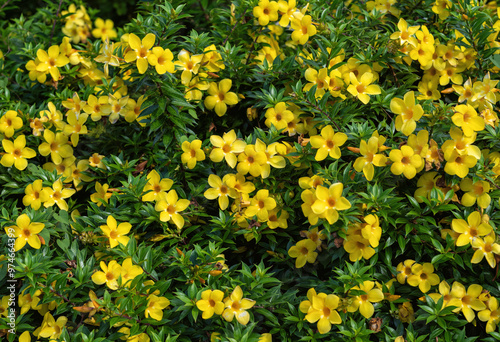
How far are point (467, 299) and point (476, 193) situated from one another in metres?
0.51

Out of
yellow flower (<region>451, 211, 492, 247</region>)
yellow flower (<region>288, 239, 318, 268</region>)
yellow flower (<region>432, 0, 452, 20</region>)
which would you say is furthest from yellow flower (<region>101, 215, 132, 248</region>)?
yellow flower (<region>432, 0, 452, 20</region>)

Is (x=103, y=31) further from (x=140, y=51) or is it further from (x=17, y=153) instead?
(x=140, y=51)

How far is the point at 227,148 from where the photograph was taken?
2.42 metres

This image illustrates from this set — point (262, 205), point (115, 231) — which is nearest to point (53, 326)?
point (115, 231)

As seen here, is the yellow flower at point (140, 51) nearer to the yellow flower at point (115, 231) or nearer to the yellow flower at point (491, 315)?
the yellow flower at point (115, 231)

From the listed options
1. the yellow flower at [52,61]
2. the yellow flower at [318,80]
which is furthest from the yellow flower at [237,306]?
the yellow flower at [52,61]

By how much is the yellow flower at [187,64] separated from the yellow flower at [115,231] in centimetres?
85

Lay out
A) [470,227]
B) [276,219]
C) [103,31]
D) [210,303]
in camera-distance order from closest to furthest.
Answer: [210,303] → [470,227] → [276,219] → [103,31]

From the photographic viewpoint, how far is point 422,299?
2.19 metres

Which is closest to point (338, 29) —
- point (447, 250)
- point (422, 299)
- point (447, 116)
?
point (447, 116)

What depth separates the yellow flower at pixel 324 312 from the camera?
208 cm

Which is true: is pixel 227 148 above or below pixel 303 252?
above

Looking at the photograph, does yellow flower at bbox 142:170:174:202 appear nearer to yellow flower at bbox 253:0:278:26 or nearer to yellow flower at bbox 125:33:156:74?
yellow flower at bbox 125:33:156:74

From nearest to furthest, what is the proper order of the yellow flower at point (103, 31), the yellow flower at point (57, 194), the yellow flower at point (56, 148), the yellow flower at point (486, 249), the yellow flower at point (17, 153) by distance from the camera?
the yellow flower at point (486, 249) < the yellow flower at point (57, 194) < the yellow flower at point (17, 153) < the yellow flower at point (56, 148) < the yellow flower at point (103, 31)
